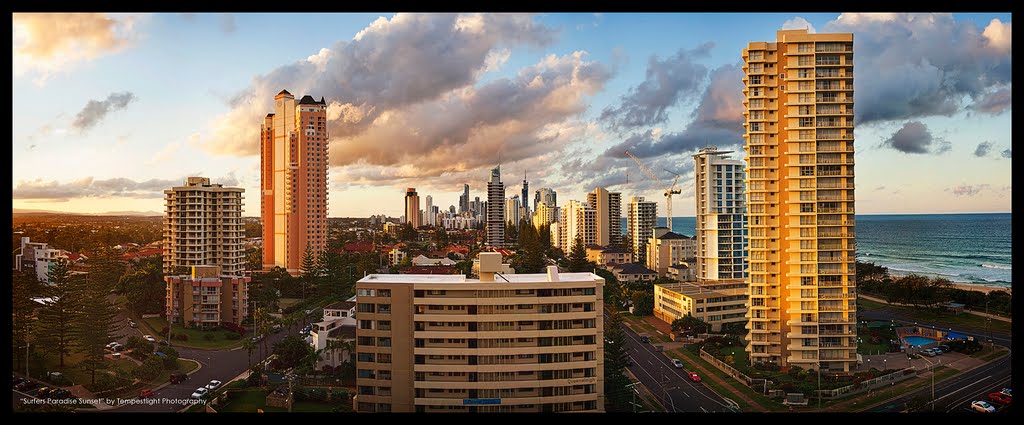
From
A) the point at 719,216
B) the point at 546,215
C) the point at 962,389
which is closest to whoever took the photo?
the point at 962,389

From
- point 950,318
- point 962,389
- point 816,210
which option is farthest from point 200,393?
point 950,318

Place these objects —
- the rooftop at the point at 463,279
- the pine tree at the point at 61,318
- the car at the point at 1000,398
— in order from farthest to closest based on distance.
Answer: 1. the pine tree at the point at 61,318
2. the car at the point at 1000,398
3. the rooftop at the point at 463,279

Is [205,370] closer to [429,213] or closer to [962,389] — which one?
[962,389]

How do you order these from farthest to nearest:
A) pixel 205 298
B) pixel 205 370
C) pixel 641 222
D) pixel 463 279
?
pixel 641 222, pixel 205 298, pixel 205 370, pixel 463 279

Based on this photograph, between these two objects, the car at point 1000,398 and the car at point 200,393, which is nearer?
the car at point 1000,398

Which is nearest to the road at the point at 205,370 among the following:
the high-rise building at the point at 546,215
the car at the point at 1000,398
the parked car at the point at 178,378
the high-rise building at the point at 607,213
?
the parked car at the point at 178,378

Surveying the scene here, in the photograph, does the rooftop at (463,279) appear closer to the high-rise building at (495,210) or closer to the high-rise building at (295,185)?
the high-rise building at (295,185)

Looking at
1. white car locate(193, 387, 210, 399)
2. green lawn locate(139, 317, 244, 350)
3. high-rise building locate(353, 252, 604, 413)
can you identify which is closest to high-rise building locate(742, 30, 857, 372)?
high-rise building locate(353, 252, 604, 413)
